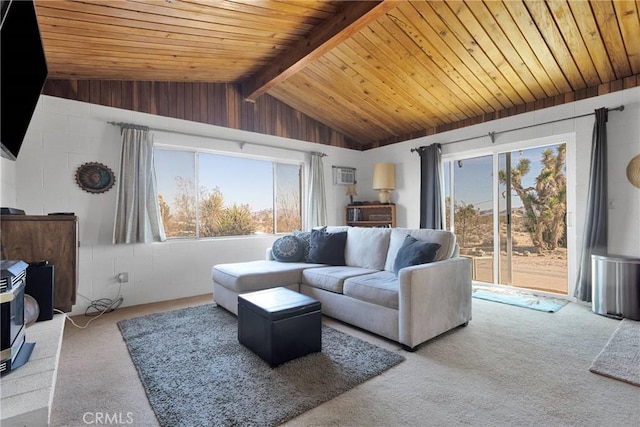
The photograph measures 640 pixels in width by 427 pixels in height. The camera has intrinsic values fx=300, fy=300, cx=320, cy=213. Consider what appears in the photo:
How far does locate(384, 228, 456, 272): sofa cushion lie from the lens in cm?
277

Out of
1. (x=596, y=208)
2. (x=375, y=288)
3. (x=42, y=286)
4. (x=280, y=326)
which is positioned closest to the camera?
(x=42, y=286)

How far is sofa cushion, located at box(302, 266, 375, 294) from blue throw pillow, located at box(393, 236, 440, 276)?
0.39 metres

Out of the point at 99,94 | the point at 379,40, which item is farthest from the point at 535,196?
the point at 99,94

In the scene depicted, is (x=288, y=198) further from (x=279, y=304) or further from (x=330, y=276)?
(x=279, y=304)

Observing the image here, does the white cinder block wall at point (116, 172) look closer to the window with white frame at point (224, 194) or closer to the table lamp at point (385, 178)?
the window with white frame at point (224, 194)

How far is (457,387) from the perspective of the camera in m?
1.80

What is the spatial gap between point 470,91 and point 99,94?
4.43m

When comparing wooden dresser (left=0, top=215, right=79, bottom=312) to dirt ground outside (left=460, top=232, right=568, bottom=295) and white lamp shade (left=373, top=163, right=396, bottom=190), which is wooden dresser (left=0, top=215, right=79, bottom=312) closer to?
white lamp shade (left=373, top=163, right=396, bottom=190)

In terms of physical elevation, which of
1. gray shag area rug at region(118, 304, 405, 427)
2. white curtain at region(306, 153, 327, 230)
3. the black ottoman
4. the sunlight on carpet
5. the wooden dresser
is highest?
white curtain at region(306, 153, 327, 230)

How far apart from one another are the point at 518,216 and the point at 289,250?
10.4ft

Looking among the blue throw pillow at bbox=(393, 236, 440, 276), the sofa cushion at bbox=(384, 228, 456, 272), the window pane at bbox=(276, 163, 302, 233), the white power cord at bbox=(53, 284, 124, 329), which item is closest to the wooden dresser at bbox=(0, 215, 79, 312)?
the white power cord at bbox=(53, 284, 124, 329)

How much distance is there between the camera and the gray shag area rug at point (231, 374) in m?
1.58

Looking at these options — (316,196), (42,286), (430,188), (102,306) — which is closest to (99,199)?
(102,306)

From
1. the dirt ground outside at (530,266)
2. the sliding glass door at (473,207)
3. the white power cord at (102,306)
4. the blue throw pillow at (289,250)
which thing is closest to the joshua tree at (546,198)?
the dirt ground outside at (530,266)
